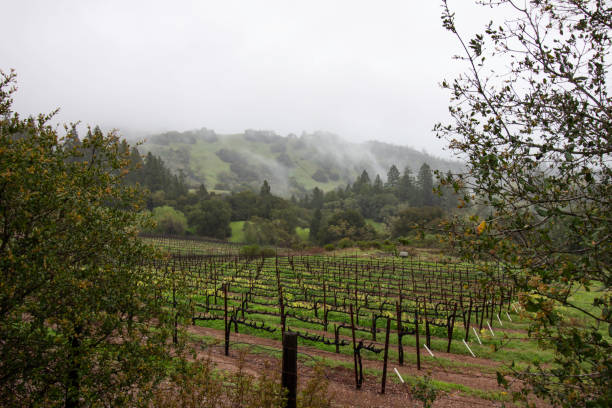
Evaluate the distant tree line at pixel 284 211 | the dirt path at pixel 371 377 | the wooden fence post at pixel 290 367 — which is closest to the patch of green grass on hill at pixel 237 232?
the distant tree line at pixel 284 211

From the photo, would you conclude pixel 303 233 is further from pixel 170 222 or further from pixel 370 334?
pixel 370 334

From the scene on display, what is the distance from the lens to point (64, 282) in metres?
4.43

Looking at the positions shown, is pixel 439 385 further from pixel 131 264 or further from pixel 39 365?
pixel 39 365

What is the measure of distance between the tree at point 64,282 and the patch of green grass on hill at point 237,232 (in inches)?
2663

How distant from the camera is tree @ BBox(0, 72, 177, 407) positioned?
4.12 meters

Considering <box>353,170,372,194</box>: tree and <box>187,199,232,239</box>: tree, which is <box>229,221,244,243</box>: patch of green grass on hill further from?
<box>353,170,372,194</box>: tree

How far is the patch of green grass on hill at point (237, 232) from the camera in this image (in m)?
73.7

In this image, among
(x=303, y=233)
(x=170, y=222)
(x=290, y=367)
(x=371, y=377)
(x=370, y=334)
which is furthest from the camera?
(x=303, y=233)

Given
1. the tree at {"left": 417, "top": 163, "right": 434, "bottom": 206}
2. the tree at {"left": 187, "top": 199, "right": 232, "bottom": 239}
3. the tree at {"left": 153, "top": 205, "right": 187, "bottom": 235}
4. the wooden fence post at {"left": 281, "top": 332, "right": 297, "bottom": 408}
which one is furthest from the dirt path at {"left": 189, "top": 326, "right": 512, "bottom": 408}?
the tree at {"left": 417, "top": 163, "right": 434, "bottom": 206}

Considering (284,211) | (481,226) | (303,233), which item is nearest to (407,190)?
(303,233)

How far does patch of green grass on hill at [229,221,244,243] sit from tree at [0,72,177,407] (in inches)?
2663

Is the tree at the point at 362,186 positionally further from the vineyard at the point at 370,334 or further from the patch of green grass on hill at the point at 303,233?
the vineyard at the point at 370,334

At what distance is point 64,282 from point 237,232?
73464 mm

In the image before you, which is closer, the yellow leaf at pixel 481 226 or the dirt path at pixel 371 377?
the yellow leaf at pixel 481 226
